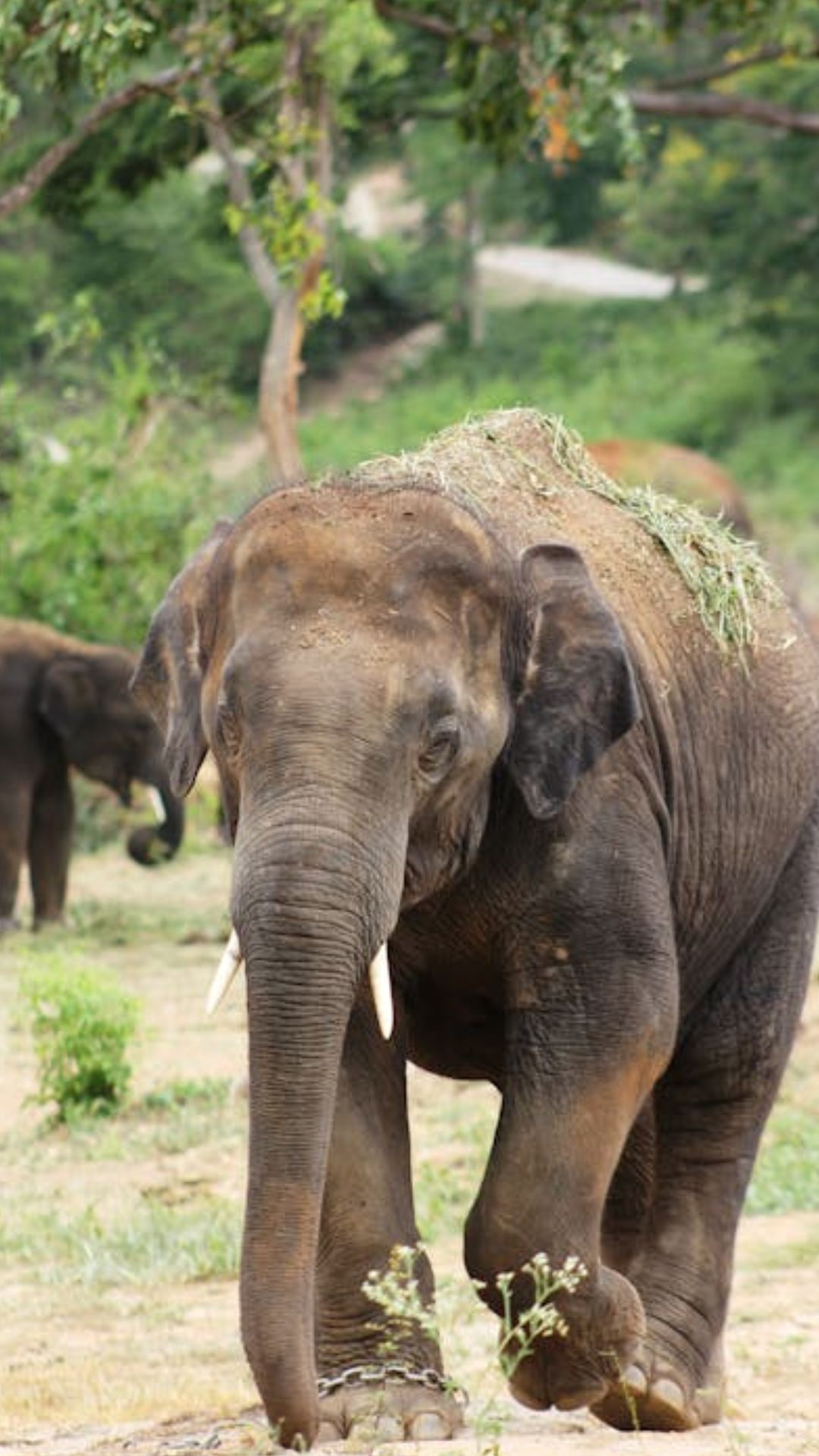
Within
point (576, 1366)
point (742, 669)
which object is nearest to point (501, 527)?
point (742, 669)

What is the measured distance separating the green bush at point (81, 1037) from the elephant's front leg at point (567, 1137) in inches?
199

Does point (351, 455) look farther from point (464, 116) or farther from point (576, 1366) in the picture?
point (576, 1366)

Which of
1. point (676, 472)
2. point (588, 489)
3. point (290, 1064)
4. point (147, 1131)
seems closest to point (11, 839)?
point (676, 472)

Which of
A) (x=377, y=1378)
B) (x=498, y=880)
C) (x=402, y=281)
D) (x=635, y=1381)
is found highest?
(x=402, y=281)

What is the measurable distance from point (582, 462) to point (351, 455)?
32.3 m

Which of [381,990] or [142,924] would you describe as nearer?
[381,990]

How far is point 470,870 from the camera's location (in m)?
6.22

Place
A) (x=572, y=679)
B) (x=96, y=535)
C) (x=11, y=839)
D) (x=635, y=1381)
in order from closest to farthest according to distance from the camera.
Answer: (x=572, y=679)
(x=635, y=1381)
(x=11, y=839)
(x=96, y=535)

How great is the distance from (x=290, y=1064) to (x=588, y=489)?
225 cm

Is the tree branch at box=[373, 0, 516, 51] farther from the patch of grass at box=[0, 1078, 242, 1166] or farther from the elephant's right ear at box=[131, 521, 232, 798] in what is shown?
the elephant's right ear at box=[131, 521, 232, 798]

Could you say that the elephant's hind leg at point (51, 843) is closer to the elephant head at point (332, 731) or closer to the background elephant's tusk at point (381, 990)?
the elephant head at point (332, 731)

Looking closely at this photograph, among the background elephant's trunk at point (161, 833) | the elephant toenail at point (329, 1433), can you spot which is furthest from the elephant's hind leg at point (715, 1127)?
the background elephant's trunk at point (161, 833)

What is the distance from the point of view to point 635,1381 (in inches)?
264

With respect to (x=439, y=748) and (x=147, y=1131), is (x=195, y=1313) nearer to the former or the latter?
(x=147, y=1131)
